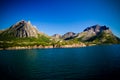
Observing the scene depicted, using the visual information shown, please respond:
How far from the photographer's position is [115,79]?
36844mm

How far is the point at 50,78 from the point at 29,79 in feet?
15.1

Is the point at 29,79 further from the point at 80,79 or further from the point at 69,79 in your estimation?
the point at 80,79

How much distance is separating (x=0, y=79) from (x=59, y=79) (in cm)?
1323

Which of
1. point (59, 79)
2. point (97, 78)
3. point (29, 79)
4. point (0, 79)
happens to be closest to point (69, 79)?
point (59, 79)

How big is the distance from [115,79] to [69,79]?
967 cm

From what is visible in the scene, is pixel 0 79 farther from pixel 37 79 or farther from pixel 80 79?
pixel 80 79

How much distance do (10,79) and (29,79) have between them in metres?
4.22

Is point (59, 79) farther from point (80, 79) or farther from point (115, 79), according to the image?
point (115, 79)

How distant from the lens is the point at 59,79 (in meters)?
37.7

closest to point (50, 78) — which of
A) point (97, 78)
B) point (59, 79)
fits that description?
point (59, 79)

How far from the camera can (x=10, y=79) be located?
3850 centimetres

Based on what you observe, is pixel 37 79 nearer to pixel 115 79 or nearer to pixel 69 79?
pixel 69 79

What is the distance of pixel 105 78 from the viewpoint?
37.8 metres

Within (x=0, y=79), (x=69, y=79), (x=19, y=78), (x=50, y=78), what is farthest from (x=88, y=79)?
(x=0, y=79)
